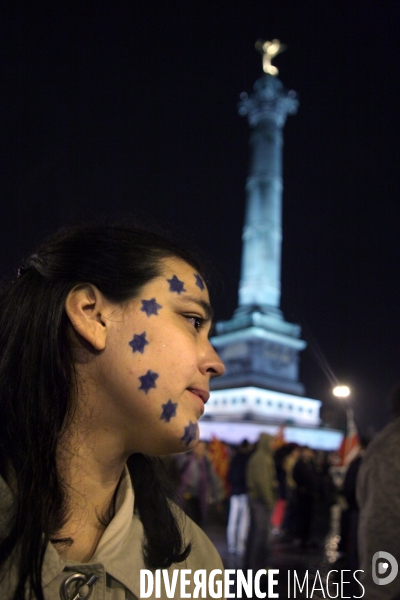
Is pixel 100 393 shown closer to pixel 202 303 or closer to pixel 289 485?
pixel 202 303

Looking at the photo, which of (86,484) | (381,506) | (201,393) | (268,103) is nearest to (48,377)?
(86,484)

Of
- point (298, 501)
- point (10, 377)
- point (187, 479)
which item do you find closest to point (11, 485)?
point (10, 377)

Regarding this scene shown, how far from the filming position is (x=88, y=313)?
158cm

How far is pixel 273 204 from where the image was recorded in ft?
149

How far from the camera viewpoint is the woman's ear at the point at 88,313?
1.54 meters

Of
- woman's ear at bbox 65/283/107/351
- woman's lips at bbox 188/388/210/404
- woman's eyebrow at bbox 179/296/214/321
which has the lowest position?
woman's lips at bbox 188/388/210/404

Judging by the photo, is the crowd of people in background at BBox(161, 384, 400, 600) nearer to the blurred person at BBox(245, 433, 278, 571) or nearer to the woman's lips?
the blurred person at BBox(245, 433, 278, 571)

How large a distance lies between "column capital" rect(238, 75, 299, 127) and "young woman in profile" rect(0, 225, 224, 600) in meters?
51.6

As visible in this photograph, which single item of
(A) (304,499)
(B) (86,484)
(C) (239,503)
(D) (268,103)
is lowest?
(B) (86,484)

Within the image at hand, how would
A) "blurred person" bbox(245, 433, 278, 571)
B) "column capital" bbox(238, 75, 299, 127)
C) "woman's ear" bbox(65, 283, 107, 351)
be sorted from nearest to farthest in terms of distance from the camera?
"woman's ear" bbox(65, 283, 107, 351) < "blurred person" bbox(245, 433, 278, 571) < "column capital" bbox(238, 75, 299, 127)

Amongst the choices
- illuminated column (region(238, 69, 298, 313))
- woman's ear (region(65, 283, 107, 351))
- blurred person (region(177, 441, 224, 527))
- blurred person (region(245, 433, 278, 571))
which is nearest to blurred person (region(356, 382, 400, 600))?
woman's ear (region(65, 283, 107, 351))

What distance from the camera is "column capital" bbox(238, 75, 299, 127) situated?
50.6 metres

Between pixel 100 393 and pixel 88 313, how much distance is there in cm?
24

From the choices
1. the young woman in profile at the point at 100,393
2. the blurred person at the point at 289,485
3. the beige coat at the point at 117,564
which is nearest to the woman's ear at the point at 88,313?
the young woman in profile at the point at 100,393
